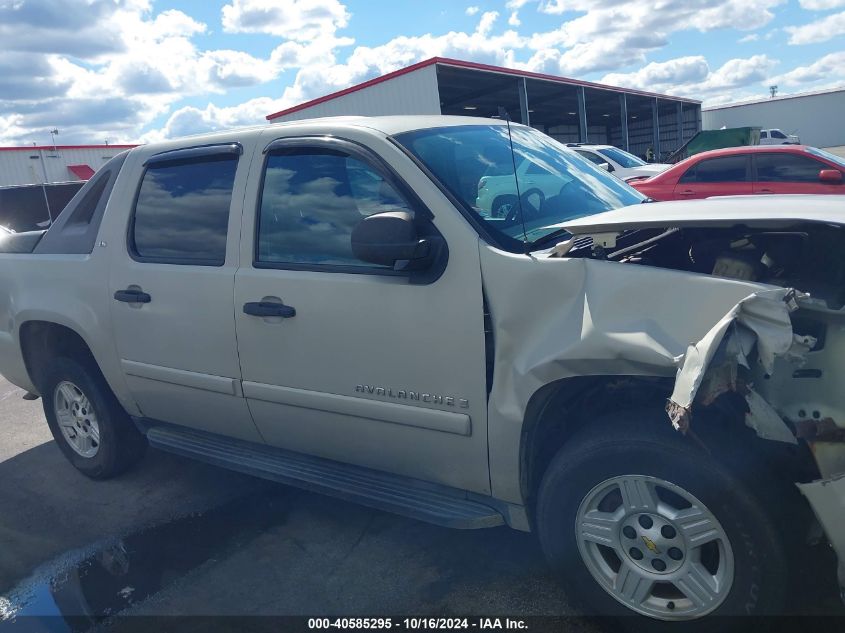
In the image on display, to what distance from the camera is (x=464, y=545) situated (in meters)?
3.42

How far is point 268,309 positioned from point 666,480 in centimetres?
180

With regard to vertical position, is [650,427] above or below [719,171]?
below

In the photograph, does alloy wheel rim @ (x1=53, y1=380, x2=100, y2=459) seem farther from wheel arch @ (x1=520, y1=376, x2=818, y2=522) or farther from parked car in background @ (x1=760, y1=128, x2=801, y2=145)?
parked car in background @ (x1=760, y1=128, x2=801, y2=145)

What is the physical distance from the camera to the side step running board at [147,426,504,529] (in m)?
2.88

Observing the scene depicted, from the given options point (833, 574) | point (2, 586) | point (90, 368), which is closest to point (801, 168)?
point (833, 574)

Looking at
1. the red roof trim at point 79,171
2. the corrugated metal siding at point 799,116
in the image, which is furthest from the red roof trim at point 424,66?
the corrugated metal siding at point 799,116

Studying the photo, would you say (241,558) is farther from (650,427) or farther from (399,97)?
(399,97)

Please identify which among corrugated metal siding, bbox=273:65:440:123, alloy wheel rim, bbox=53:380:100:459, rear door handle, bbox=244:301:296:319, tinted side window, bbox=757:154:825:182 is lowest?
alloy wheel rim, bbox=53:380:100:459

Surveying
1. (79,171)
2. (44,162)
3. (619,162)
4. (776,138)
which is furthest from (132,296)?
(776,138)

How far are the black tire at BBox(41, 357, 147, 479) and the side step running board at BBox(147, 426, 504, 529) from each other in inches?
→ 16.6

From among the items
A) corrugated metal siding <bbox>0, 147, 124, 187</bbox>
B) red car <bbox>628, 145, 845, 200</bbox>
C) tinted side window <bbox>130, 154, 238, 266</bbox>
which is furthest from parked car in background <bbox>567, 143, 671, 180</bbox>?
corrugated metal siding <bbox>0, 147, 124, 187</bbox>

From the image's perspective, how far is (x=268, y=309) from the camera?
322cm

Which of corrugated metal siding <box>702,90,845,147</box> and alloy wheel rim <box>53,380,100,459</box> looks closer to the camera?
alloy wheel rim <box>53,380,100,459</box>

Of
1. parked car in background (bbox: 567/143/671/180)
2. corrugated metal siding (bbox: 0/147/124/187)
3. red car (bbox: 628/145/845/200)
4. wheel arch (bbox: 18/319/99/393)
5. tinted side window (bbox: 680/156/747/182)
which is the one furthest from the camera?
corrugated metal siding (bbox: 0/147/124/187)
